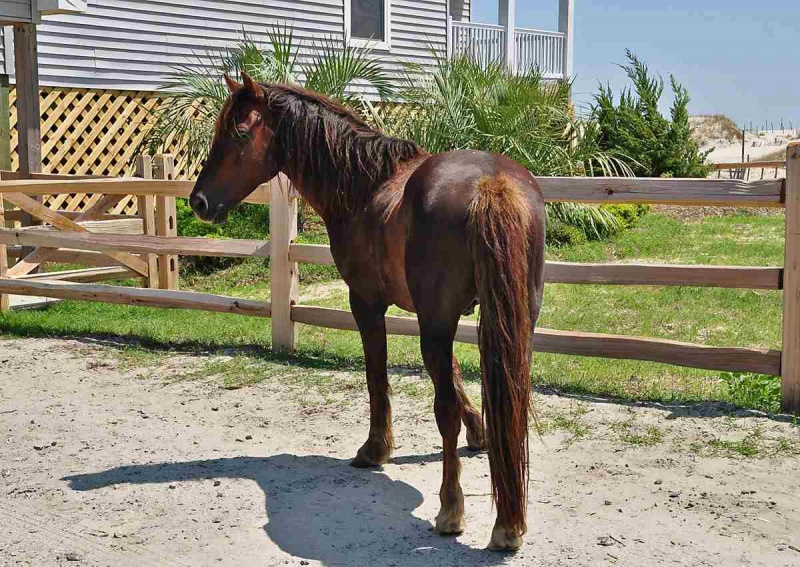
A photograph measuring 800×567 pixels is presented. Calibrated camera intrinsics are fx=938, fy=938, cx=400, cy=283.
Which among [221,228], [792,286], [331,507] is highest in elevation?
[792,286]

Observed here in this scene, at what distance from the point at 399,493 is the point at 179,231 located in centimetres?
763

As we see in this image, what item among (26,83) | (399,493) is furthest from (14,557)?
(26,83)

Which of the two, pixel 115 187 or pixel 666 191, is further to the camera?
pixel 115 187

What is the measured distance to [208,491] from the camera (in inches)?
170

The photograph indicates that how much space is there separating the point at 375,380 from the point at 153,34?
1092 centimetres

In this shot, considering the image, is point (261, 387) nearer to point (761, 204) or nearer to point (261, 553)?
point (261, 553)

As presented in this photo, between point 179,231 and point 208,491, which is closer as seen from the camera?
point 208,491

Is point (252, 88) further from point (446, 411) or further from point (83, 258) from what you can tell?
point (83, 258)

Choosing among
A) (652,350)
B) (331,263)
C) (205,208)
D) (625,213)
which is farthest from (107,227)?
(625,213)

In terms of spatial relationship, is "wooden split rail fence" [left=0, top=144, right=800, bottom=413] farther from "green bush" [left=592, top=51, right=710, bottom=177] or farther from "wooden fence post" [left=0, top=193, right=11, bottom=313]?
"green bush" [left=592, top=51, right=710, bottom=177]

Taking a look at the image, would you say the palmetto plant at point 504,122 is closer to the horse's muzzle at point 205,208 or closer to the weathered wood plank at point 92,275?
the weathered wood plank at point 92,275

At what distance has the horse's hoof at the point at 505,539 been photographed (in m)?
3.51

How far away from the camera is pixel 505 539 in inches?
139

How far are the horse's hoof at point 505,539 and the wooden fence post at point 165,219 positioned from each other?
21.6 feet
